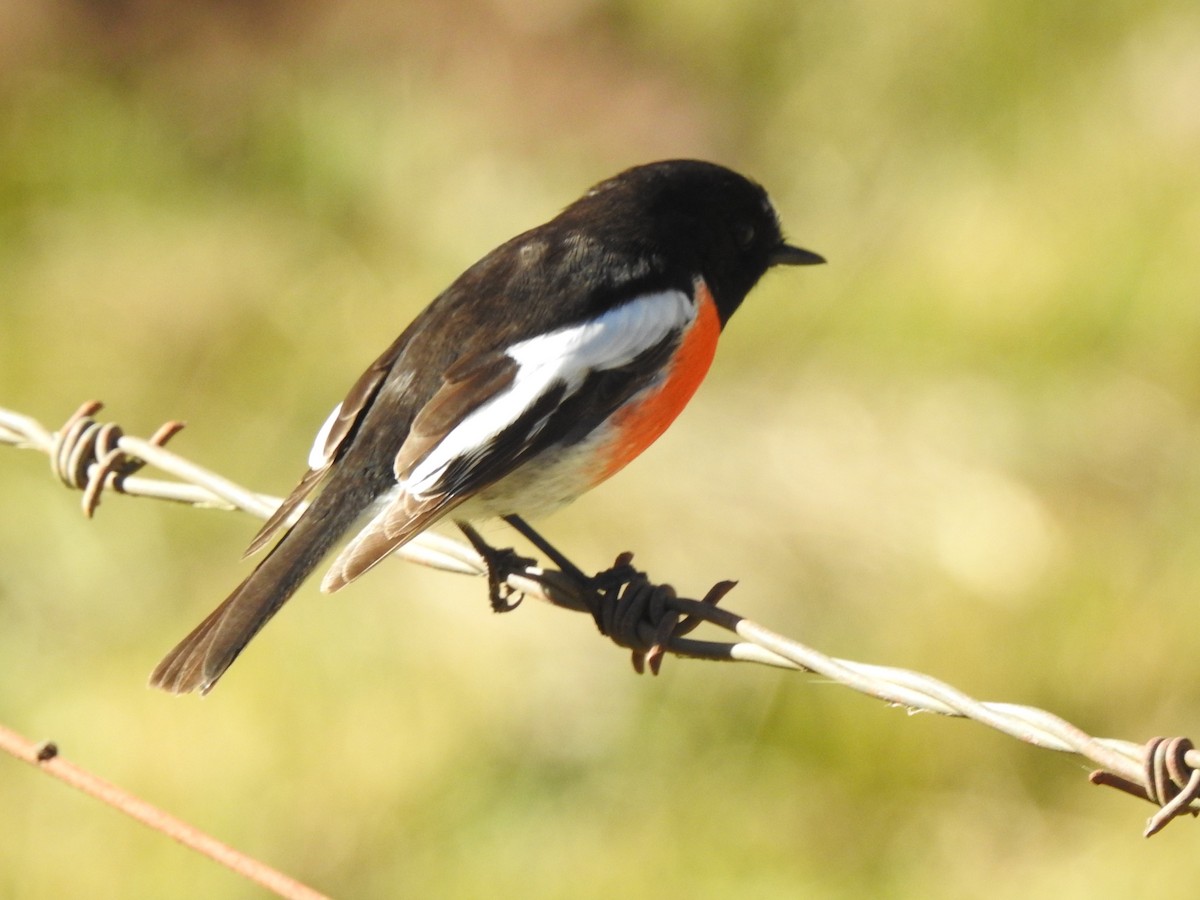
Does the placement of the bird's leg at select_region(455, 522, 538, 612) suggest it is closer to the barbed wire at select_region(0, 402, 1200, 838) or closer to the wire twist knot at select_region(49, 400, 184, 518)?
the barbed wire at select_region(0, 402, 1200, 838)

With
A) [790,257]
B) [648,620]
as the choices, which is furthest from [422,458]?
[790,257]

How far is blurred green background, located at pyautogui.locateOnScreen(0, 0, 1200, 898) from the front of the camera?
4691mm

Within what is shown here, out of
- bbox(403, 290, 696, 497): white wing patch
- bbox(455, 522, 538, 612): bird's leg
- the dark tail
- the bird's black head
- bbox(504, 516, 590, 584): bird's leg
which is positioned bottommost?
the dark tail

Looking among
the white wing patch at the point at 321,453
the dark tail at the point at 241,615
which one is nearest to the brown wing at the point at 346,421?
the white wing patch at the point at 321,453

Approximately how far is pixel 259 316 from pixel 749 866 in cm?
366

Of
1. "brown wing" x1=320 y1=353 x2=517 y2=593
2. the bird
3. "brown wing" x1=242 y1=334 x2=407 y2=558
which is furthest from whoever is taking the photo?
"brown wing" x1=242 y1=334 x2=407 y2=558

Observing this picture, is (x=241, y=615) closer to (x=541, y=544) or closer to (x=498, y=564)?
(x=498, y=564)

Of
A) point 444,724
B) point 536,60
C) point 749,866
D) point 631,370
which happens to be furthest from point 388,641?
point 536,60

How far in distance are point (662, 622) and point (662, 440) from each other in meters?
3.43

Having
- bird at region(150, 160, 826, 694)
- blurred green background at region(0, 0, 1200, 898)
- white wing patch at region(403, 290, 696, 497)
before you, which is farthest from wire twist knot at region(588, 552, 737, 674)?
blurred green background at region(0, 0, 1200, 898)

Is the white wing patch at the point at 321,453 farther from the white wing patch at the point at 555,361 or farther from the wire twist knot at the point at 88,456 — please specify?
the wire twist knot at the point at 88,456

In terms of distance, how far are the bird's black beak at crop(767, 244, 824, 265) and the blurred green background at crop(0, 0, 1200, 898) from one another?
132 cm

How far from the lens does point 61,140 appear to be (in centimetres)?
820

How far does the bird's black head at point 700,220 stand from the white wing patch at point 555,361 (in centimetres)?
25
